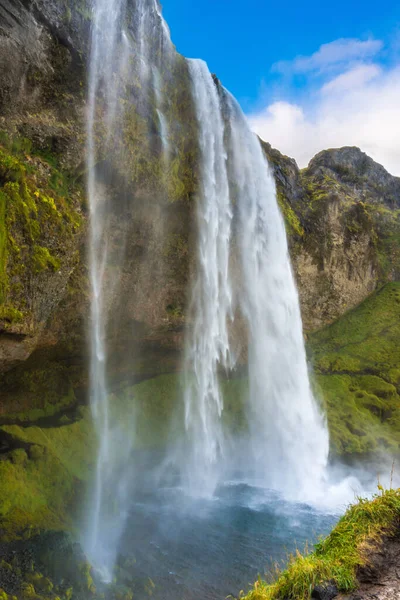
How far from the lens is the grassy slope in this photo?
81.9 ft

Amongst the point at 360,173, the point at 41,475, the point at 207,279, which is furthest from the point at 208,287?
the point at 360,173

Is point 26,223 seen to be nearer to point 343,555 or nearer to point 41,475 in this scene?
point 41,475

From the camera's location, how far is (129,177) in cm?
1948

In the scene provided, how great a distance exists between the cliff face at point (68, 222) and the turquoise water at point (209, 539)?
7.90 metres

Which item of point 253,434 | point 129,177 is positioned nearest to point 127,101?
point 129,177

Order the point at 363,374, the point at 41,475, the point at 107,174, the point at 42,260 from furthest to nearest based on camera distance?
the point at 363,374
the point at 107,174
the point at 41,475
the point at 42,260

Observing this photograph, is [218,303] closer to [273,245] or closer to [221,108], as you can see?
[273,245]

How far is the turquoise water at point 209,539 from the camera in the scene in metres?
11.7

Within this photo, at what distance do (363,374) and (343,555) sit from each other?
2782 centimetres

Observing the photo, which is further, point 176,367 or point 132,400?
point 176,367

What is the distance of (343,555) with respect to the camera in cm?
520

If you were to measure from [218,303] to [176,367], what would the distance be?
569cm

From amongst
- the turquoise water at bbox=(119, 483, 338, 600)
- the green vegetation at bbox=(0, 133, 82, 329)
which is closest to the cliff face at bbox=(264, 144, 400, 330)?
the turquoise water at bbox=(119, 483, 338, 600)

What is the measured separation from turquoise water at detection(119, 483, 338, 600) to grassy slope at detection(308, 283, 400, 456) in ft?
27.4
